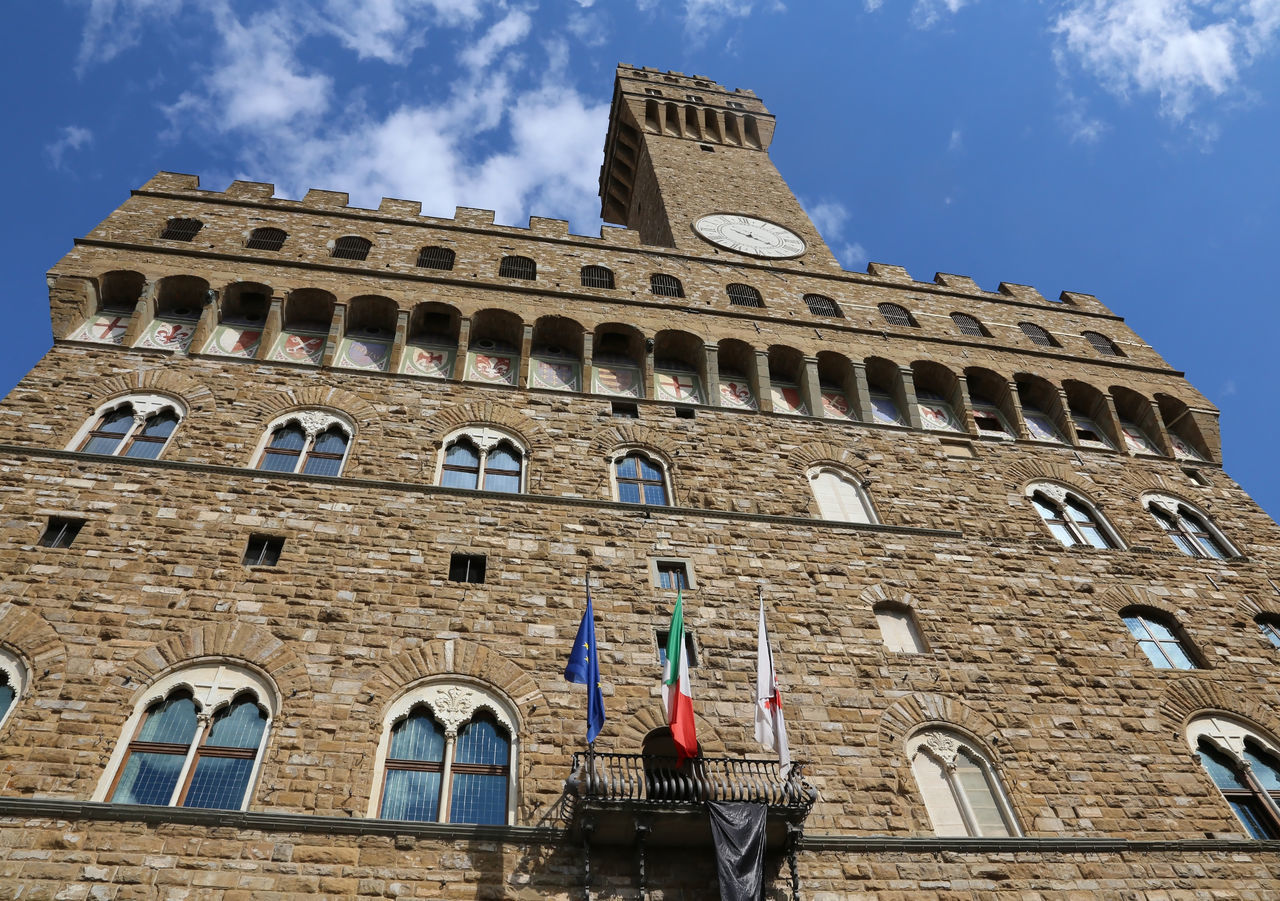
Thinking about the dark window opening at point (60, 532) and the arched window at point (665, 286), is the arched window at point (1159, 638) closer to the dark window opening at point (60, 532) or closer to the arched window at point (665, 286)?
the arched window at point (665, 286)

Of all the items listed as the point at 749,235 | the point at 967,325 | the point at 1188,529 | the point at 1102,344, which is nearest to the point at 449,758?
the point at 1188,529

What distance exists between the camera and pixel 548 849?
8.45 metres

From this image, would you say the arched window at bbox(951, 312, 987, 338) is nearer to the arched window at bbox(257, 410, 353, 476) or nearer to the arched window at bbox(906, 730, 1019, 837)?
the arched window at bbox(906, 730, 1019, 837)

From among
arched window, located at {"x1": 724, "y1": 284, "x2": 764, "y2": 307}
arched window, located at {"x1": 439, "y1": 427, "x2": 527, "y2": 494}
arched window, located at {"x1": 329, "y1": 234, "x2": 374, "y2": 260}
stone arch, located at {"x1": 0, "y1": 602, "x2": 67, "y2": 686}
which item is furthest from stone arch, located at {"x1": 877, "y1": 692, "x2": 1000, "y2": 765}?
arched window, located at {"x1": 329, "y1": 234, "x2": 374, "y2": 260}

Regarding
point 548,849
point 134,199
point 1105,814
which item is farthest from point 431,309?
point 1105,814

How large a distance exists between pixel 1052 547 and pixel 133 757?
11.7 meters

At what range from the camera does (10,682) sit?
905 cm

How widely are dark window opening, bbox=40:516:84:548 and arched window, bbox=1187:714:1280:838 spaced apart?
1300 centimetres

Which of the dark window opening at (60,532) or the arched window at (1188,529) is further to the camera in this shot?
the arched window at (1188,529)

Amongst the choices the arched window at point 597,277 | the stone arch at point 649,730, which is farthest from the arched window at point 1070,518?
the arched window at point 597,277

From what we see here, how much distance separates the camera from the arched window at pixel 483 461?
12.8 m

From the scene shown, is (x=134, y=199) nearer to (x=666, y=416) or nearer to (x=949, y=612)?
(x=666, y=416)

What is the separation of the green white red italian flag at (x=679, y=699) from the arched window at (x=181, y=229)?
1152 cm

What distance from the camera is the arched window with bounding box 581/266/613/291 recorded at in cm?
1720
